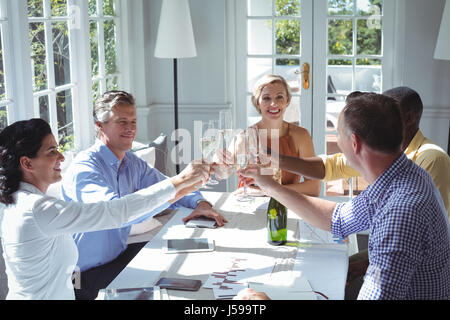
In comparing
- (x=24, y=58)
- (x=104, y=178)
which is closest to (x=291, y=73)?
(x=24, y=58)

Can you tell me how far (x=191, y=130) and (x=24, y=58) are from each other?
6.65 ft

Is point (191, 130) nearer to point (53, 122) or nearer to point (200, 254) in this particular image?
point (53, 122)

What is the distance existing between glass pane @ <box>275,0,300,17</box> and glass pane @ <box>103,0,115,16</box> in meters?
1.36

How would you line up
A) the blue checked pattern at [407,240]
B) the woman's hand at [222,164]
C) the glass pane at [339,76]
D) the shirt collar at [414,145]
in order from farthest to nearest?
the glass pane at [339,76]
the shirt collar at [414,145]
the woman's hand at [222,164]
the blue checked pattern at [407,240]

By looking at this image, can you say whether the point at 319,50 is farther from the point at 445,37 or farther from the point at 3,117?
the point at 3,117

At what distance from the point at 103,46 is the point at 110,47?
0.19 metres

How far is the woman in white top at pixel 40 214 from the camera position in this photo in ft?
6.29

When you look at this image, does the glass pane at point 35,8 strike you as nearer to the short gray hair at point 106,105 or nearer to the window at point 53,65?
the window at point 53,65

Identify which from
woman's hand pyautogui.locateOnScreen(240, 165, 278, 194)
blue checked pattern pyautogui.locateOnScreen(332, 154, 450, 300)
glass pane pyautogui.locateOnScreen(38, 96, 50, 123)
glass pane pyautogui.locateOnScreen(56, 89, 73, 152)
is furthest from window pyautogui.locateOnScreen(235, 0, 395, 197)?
blue checked pattern pyautogui.locateOnScreen(332, 154, 450, 300)

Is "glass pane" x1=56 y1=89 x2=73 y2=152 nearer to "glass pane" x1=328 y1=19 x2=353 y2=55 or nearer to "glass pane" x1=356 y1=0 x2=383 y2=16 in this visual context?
"glass pane" x1=328 y1=19 x2=353 y2=55

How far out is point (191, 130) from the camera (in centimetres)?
508

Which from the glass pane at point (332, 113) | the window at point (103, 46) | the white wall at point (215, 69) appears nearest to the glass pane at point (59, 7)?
the window at point (103, 46)

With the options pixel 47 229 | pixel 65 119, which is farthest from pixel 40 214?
pixel 65 119

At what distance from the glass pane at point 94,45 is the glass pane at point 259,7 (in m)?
1.38
